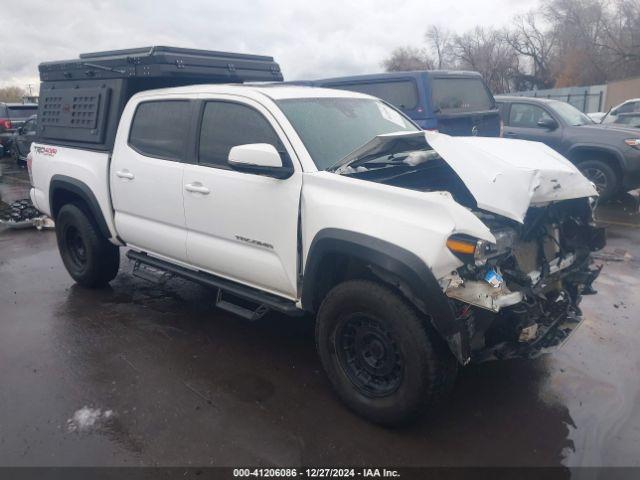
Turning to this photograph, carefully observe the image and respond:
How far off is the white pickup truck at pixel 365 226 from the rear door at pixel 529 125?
6.08m

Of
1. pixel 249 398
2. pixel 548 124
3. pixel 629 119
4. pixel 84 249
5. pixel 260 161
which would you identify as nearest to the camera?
pixel 260 161

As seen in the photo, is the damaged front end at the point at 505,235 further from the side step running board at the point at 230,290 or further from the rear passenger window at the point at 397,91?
the rear passenger window at the point at 397,91

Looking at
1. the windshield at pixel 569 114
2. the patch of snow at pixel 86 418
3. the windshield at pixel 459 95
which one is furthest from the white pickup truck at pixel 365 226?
the windshield at pixel 569 114

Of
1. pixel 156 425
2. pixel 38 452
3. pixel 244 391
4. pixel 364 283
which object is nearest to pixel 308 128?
pixel 364 283

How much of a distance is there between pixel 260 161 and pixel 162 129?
5.14 feet

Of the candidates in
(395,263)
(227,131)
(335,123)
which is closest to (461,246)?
(395,263)

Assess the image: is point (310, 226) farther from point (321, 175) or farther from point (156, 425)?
point (156, 425)

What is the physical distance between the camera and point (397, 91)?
852 centimetres

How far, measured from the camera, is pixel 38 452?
10.1 feet

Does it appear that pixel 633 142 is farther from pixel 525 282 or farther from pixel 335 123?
pixel 525 282

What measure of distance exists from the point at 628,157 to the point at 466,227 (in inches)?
302

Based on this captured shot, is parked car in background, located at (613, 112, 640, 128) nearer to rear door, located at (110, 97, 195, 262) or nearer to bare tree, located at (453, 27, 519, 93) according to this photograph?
rear door, located at (110, 97, 195, 262)

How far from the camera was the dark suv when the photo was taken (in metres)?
9.07

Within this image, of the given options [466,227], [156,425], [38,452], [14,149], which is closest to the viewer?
[466,227]
